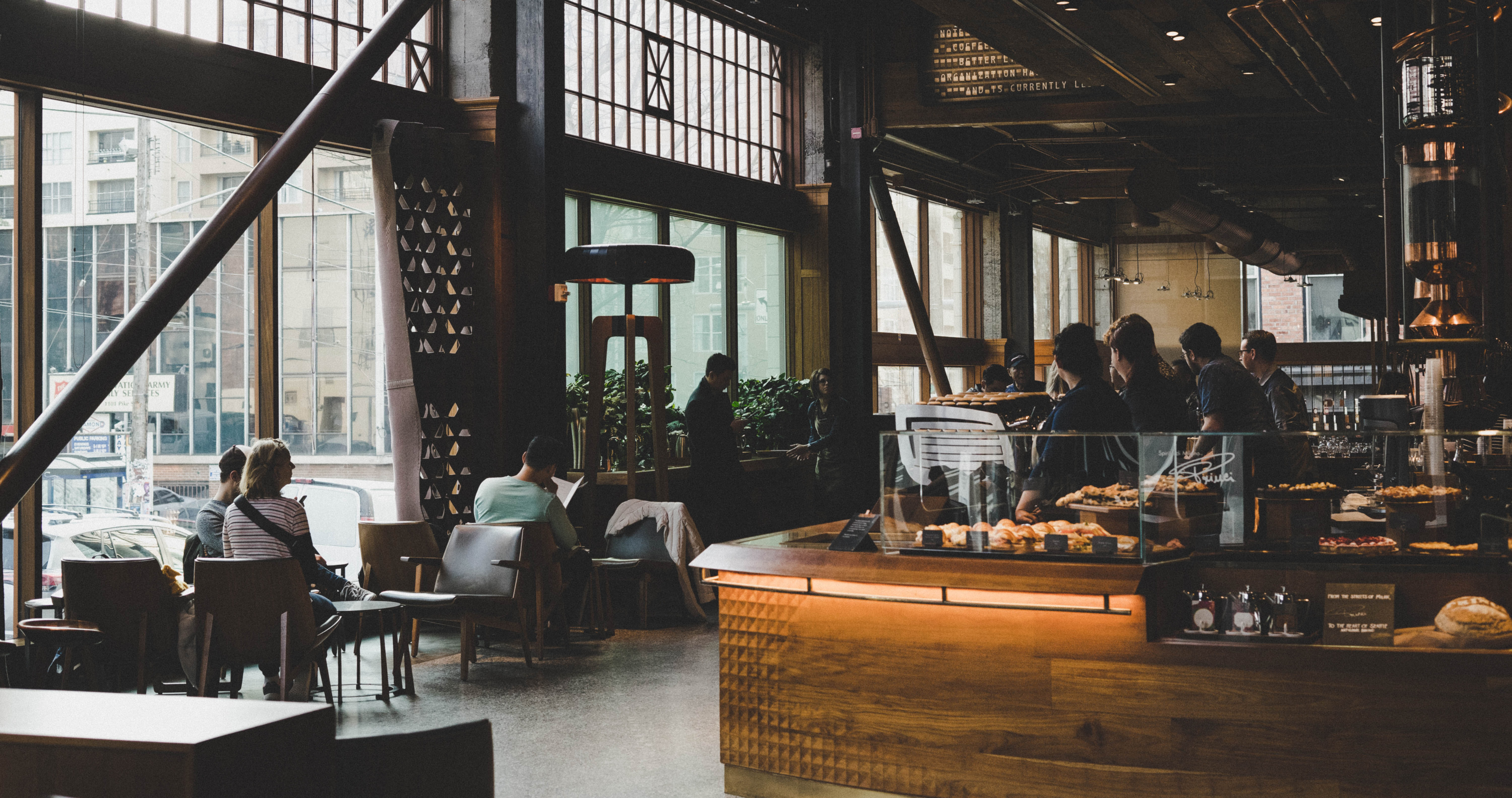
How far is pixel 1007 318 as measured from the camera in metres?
15.8

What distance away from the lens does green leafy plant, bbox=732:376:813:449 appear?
402 inches

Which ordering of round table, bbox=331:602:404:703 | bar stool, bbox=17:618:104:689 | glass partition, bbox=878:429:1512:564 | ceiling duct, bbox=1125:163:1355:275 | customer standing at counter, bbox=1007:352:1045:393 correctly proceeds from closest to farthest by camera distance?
glass partition, bbox=878:429:1512:564, bar stool, bbox=17:618:104:689, round table, bbox=331:602:404:703, customer standing at counter, bbox=1007:352:1045:393, ceiling duct, bbox=1125:163:1355:275

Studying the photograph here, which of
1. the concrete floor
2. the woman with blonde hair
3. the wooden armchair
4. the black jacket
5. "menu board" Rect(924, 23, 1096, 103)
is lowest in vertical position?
the concrete floor

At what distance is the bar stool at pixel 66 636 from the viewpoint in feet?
15.0

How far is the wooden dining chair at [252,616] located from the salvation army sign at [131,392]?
1.47 m

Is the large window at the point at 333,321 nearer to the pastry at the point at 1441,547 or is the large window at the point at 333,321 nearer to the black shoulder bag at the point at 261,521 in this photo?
the black shoulder bag at the point at 261,521

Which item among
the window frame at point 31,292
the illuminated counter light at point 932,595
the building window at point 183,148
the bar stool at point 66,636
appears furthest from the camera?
the building window at point 183,148

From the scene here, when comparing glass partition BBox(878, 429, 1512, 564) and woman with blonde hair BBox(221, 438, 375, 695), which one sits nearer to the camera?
glass partition BBox(878, 429, 1512, 564)

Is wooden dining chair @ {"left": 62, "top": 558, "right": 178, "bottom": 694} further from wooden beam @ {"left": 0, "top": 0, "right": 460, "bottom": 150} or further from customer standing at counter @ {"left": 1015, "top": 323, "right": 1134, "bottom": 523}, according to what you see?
customer standing at counter @ {"left": 1015, "top": 323, "right": 1134, "bottom": 523}

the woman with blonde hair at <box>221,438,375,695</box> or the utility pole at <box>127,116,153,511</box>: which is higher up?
the utility pole at <box>127,116,153,511</box>

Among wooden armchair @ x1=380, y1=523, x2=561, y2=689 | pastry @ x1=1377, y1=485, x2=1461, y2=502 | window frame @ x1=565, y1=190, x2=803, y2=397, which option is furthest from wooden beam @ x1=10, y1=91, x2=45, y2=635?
pastry @ x1=1377, y1=485, x2=1461, y2=502

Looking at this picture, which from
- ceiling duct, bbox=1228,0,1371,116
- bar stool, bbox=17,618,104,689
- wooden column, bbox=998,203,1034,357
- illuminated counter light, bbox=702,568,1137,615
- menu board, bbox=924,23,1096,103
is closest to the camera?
illuminated counter light, bbox=702,568,1137,615

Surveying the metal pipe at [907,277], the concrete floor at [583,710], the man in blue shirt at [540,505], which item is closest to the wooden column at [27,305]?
the concrete floor at [583,710]

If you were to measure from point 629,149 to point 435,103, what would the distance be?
2114 mm
